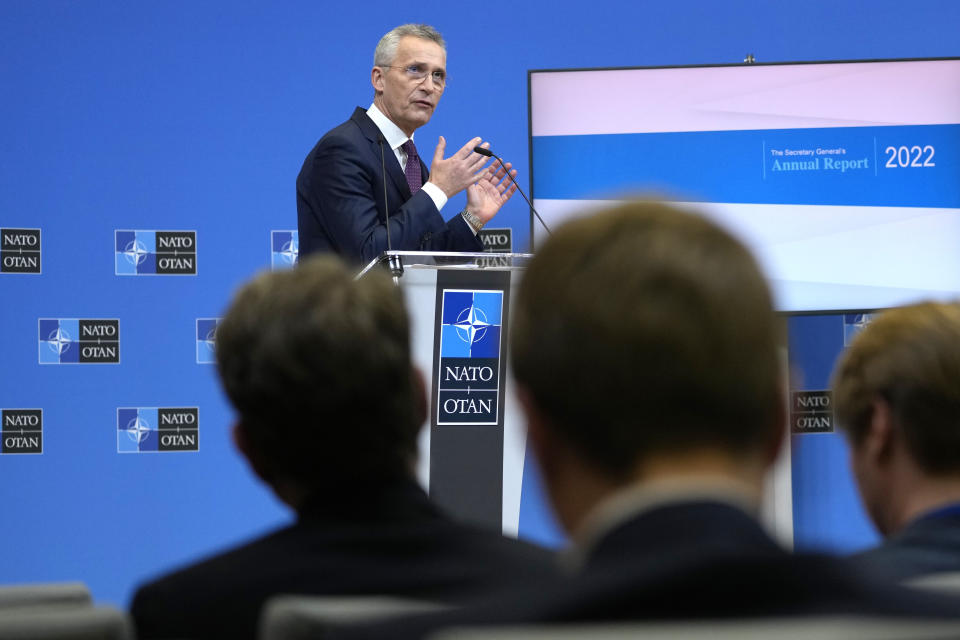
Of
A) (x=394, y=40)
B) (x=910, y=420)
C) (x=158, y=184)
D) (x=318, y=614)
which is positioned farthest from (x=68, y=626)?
(x=158, y=184)

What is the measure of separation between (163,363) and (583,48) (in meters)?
2.20

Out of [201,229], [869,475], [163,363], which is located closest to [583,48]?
[201,229]

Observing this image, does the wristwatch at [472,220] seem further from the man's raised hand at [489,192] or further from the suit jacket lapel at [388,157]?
the suit jacket lapel at [388,157]

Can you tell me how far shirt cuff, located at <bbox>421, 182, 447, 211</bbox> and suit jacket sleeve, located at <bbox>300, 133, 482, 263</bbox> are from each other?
20mm

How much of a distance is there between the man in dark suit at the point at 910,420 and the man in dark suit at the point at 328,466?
45 cm

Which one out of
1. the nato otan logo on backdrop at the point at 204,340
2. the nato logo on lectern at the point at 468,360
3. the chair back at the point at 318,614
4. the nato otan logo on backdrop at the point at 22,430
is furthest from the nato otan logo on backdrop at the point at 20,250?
the chair back at the point at 318,614

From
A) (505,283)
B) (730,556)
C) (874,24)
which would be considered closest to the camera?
(730,556)

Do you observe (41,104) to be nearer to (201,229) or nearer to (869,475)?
(201,229)

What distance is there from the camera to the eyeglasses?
12.5 ft

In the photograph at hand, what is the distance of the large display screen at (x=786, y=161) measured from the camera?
431 centimetres

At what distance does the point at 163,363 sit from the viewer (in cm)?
478

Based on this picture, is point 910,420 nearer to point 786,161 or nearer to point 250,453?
point 250,453

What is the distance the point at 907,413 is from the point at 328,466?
0.60m

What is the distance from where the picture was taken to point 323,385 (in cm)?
103
